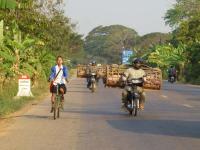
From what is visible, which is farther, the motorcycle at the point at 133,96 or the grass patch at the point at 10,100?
the grass patch at the point at 10,100

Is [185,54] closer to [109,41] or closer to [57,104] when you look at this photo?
[57,104]

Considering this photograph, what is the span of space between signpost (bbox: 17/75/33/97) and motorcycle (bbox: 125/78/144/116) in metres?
9.79

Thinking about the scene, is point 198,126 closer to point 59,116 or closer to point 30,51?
point 59,116

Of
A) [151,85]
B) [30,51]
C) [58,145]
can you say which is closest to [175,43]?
[30,51]

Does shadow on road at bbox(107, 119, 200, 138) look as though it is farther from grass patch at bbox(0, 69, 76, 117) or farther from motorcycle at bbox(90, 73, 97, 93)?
motorcycle at bbox(90, 73, 97, 93)

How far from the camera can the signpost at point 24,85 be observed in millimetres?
28531

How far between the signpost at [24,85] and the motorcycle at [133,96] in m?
9.79

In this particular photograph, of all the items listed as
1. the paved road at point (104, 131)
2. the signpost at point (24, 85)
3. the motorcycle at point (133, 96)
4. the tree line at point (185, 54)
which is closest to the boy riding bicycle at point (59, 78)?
the paved road at point (104, 131)

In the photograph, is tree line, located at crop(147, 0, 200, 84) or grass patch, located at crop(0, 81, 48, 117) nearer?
grass patch, located at crop(0, 81, 48, 117)

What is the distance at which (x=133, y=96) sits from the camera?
1912cm

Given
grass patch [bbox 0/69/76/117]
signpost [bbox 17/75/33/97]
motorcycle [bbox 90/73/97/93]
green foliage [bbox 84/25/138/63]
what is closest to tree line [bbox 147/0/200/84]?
motorcycle [bbox 90/73/97/93]

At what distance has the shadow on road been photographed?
47.0 ft

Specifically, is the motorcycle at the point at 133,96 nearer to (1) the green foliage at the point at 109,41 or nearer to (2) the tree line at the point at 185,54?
(2) the tree line at the point at 185,54

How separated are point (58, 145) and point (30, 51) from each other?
21.1 metres
